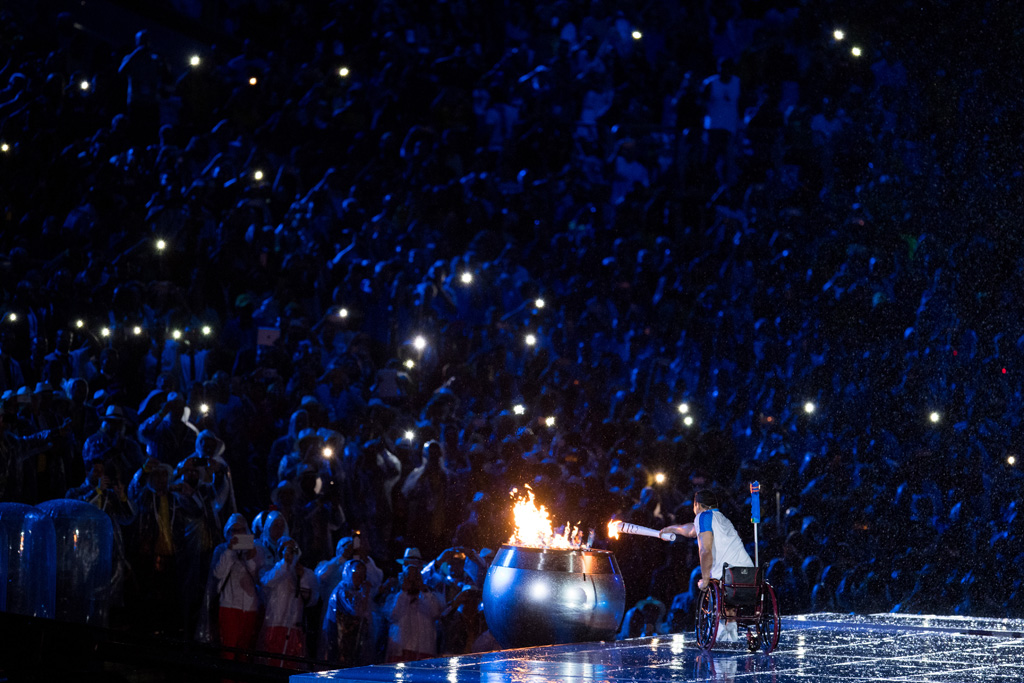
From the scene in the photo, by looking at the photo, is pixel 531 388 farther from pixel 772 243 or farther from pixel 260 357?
pixel 772 243

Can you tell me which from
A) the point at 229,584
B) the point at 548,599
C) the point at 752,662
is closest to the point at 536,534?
the point at 548,599

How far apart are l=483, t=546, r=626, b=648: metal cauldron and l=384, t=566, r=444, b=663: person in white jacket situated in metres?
0.86

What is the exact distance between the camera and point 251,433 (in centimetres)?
1119

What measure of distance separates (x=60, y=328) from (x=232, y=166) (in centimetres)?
326

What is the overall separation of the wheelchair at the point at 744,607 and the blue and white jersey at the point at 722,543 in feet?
1.24

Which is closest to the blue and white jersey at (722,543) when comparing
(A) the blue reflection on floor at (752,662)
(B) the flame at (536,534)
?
(A) the blue reflection on floor at (752,662)

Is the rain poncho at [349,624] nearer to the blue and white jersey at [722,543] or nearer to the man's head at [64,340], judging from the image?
the blue and white jersey at [722,543]

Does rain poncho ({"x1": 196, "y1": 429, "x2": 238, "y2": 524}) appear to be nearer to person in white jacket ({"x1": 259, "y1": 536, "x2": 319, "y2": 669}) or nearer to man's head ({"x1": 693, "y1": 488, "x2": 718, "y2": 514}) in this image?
person in white jacket ({"x1": 259, "y1": 536, "x2": 319, "y2": 669})

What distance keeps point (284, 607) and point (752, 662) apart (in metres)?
3.85

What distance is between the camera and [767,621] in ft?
24.7

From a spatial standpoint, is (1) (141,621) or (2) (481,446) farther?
(2) (481,446)

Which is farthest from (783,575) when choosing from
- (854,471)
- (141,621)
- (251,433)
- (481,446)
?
(141,621)

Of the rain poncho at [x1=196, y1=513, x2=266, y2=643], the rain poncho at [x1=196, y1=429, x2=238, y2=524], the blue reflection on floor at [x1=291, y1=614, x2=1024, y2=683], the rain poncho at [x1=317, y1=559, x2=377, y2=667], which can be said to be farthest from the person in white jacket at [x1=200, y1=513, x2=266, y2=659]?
the blue reflection on floor at [x1=291, y1=614, x2=1024, y2=683]

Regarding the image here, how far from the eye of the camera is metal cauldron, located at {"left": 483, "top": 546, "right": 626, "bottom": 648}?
8.19 meters
